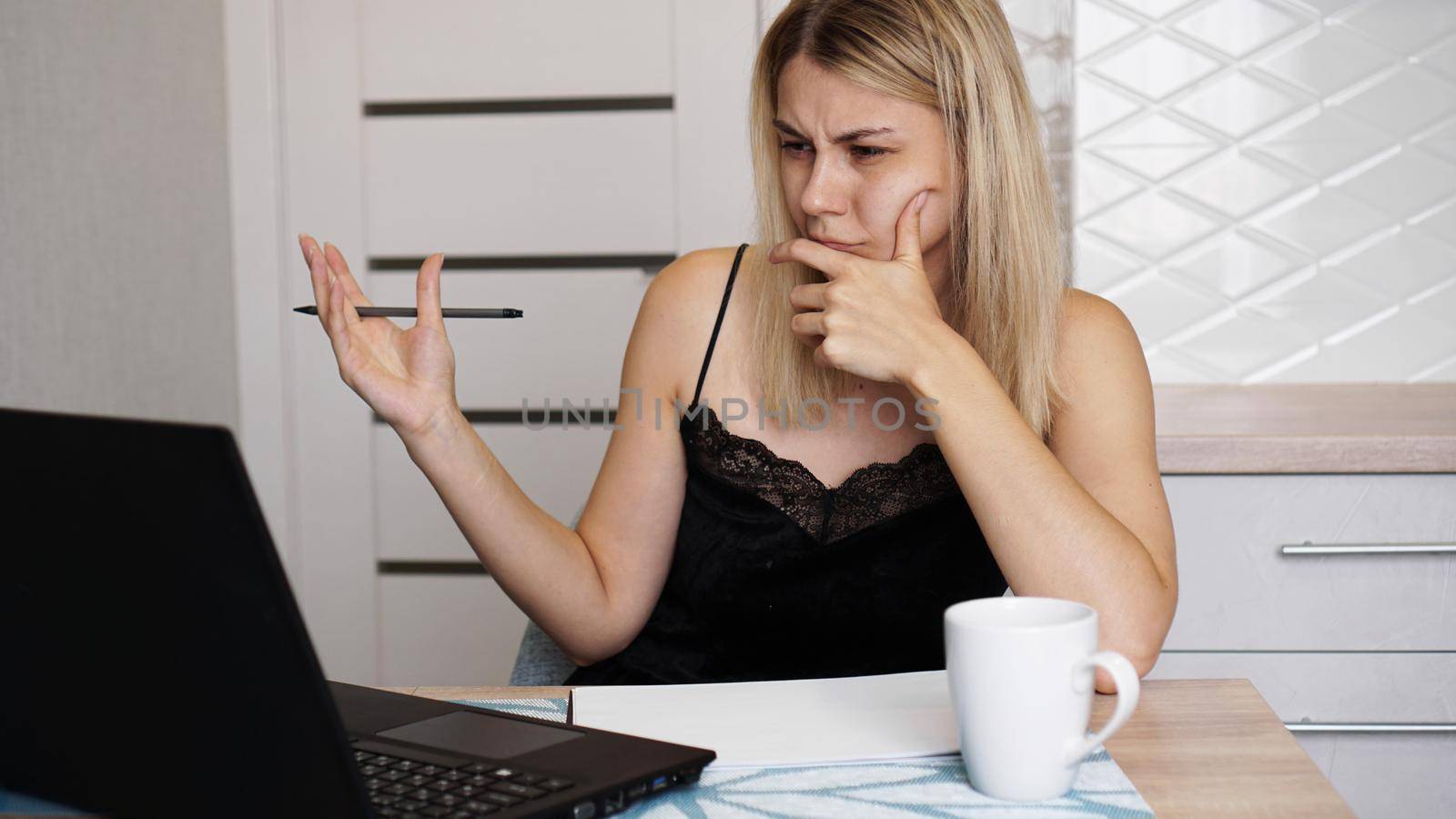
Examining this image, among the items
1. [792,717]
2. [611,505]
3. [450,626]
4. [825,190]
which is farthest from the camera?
[450,626]

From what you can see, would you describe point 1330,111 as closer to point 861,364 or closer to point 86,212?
point 861,364

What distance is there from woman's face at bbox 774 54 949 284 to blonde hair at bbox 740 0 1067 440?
2 cm

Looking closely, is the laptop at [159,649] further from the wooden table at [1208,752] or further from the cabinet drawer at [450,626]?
the cabinet drawer at [450,626]

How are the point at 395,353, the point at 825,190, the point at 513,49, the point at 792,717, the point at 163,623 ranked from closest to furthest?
the point at 163,623 < the point at 792,717 < the point at 395,353 < the point at 825,190 < the point at 513,49

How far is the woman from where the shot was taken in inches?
44.1

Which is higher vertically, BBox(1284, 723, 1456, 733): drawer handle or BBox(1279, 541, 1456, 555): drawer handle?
BBox(1279, 541, 1456, 555): drawer handle

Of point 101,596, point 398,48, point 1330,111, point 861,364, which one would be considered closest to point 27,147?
point 398,48

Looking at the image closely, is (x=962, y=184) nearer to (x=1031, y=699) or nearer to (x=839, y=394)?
(x=839, y=394)

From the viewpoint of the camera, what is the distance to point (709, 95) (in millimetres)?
2287

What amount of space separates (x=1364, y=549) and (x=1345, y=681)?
0.18 metres

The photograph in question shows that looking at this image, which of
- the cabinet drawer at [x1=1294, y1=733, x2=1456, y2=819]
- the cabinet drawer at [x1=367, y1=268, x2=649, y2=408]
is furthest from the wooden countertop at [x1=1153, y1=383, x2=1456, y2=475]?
the cabinet drawer at [x1=367, y1=268, x2=649, y2=408]

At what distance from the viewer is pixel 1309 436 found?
167 centimetres

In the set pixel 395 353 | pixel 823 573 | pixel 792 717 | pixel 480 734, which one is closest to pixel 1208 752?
pixel 792 717

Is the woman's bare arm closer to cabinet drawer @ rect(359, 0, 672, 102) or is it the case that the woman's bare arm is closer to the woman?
the woman
